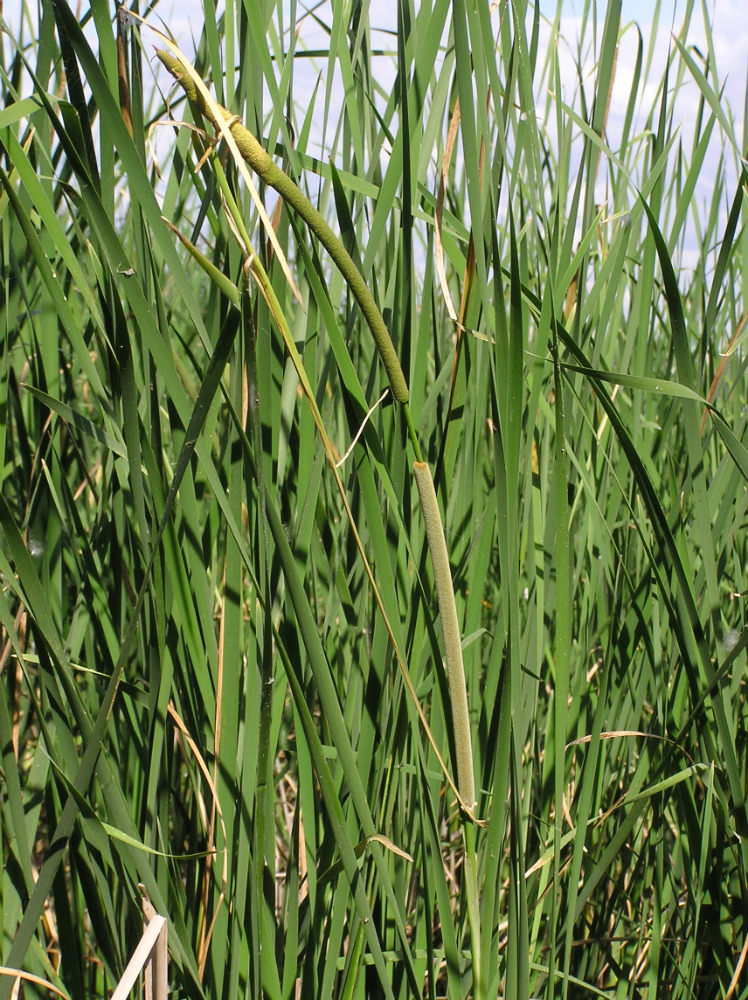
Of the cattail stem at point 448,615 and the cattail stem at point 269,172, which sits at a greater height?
the cattail stem at point 269,172

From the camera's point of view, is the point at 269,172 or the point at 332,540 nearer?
the point at 269,172

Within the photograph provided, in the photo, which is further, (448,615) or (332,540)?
(332,540)

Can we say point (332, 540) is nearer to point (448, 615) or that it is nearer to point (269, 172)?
point (448, 615)

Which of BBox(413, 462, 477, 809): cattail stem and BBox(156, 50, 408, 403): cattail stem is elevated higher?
BBox(156, 50, 408, 403): cattail stem

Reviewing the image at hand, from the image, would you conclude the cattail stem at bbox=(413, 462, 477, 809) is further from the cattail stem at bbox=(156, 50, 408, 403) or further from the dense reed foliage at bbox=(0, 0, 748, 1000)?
the cattail stem at bbox=(156, 50, 408, 403)

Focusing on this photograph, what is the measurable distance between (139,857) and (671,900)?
524mm

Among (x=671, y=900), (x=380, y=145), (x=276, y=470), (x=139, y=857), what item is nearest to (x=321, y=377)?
(x=276, y=470)

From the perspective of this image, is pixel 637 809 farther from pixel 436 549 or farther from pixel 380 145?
pixel 380 145

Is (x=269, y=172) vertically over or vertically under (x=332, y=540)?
over

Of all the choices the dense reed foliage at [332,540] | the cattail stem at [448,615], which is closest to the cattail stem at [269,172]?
the dense reed foliage at [332,540]

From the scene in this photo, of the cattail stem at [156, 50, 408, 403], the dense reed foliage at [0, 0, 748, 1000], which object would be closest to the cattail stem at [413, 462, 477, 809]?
the dense reed foliage at [0, 0, 748, 1000]

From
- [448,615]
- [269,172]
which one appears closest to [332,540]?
[448,615]

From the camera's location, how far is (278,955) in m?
0.59

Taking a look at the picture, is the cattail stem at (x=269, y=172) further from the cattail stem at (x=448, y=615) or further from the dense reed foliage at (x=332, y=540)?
the cattail stem at (x=448, y=615)
